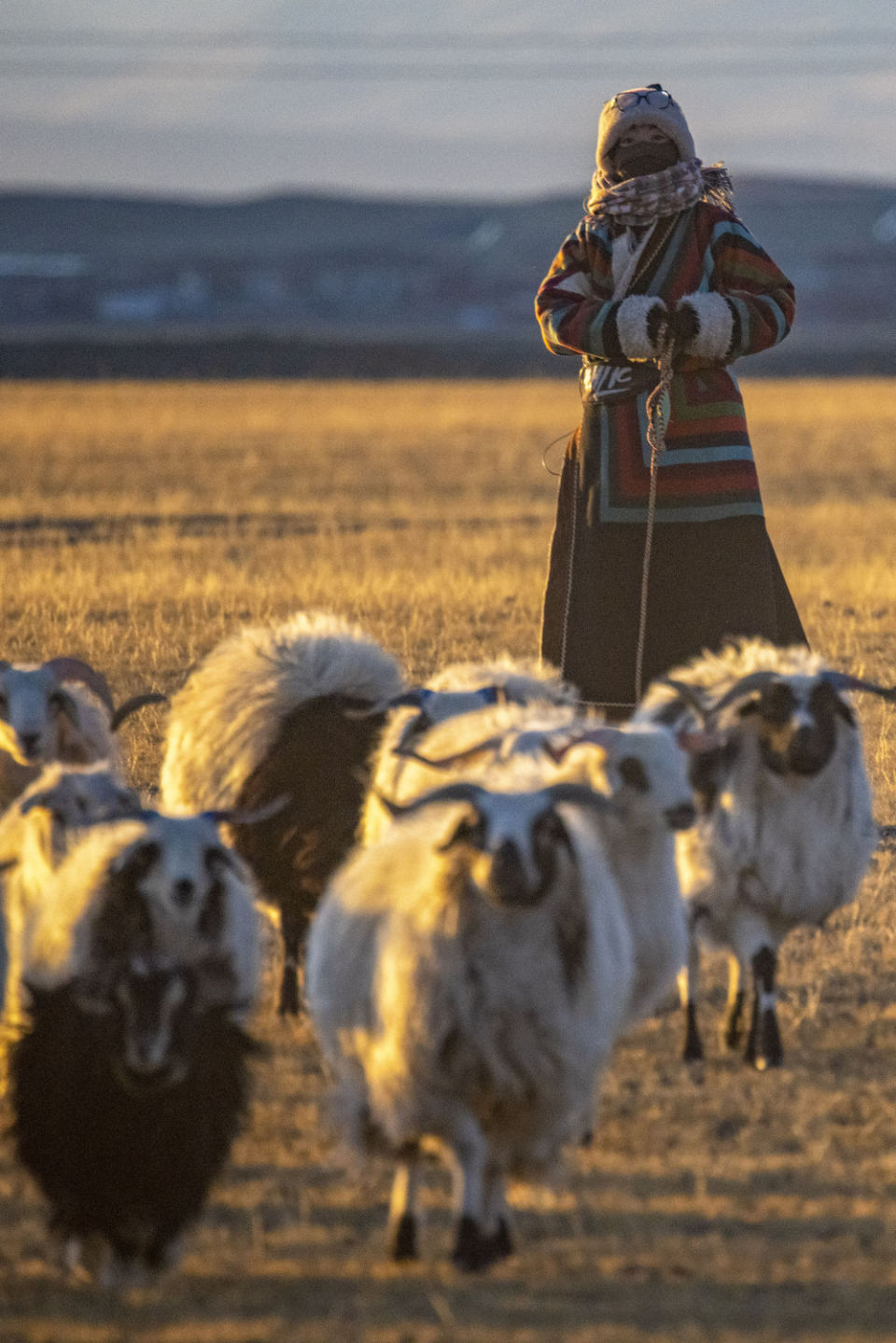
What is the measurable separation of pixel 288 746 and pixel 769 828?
168 cm

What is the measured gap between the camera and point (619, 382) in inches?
266

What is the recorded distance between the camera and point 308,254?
176500 mm

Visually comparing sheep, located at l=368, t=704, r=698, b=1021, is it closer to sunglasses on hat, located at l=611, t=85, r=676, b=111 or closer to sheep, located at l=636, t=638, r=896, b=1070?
sheep, located at l=636, t=638, r=896, b=1070

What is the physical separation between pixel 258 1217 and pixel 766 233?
199310mm

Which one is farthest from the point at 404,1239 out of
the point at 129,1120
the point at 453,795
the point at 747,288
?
the point at 747,288

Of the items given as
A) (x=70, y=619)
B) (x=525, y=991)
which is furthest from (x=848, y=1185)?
(x=70, y=619)

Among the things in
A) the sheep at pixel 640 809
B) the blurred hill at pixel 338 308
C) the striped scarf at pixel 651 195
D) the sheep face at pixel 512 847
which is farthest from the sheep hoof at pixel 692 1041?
the blurred hill at pixel 338 308

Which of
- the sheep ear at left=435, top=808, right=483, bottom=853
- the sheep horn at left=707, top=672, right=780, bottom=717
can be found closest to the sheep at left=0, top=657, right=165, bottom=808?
the sheep horn at left=707, top=672, right=780, bottom=717

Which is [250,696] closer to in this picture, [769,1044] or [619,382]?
[619,382]

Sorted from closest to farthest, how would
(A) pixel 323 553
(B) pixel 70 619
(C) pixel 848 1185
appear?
(C) pixel 848 1185 < (B) pixel 70 619 < (A) pixel 323 553

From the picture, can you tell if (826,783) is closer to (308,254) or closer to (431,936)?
(431,936)

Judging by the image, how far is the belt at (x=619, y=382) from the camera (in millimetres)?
6711

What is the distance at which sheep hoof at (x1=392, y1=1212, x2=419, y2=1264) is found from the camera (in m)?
4.16

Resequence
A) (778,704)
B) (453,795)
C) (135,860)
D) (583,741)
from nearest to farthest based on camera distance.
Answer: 1. (453,795)
2. (135,860)
3. (583,741)
4. (778,704)
